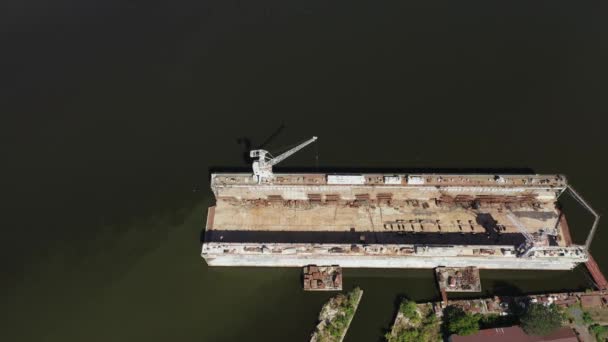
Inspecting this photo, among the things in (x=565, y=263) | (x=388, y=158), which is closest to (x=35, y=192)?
(x=388, y=158)

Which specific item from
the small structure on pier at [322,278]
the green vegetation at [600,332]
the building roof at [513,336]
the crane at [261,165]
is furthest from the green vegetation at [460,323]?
the crane at [261,165]

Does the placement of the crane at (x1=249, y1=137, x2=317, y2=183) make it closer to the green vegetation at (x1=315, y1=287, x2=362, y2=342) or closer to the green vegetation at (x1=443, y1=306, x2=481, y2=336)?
the green vegetation at (x1=315, y1=287, x2=362, y2=342)

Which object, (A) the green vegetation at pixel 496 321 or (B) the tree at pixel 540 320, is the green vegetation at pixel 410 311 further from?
(B) the tree at pixel 540 320

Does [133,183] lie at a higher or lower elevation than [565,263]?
higher

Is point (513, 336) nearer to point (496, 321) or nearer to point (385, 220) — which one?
point (496, 321)

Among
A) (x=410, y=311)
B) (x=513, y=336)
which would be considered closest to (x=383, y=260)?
(x=410, y=311)

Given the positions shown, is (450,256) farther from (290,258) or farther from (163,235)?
(163,235)

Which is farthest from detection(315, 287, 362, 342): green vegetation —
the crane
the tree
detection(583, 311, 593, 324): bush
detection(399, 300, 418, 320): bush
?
detection(583, 311, 593, 324): bush
